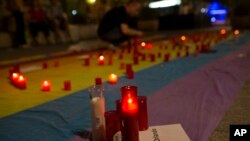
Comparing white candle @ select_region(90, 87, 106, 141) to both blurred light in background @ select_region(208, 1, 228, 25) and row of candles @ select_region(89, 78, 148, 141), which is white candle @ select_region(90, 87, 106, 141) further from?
blurred light in background @ select_region(208, 1, 228, 25)

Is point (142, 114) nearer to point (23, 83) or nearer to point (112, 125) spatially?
point (112, 125)

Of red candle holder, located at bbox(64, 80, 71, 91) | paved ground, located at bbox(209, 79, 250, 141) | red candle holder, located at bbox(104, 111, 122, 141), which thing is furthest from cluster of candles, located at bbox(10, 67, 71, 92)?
red candle holder, located at bbox(104, 111, 122, 141)

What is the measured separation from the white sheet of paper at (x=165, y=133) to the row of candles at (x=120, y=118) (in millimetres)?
60

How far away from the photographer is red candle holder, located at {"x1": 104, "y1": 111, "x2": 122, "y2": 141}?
2.10 m

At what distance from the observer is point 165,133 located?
90.2 inches

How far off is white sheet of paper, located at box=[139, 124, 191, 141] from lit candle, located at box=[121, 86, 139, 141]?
0.72ft

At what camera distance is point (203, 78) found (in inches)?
163

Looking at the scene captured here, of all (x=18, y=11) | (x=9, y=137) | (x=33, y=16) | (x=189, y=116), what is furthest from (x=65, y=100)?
(x=33, y=16)

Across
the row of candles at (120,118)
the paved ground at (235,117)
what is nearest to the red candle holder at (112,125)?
the row of candles at (120,118)

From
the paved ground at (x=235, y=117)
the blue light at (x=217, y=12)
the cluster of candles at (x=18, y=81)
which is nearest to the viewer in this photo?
the paved ground at (x=235, y=117)

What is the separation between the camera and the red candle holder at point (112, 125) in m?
2.10

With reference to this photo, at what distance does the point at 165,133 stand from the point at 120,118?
0.39 metres

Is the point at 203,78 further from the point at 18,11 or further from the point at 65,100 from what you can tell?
the point at 18,11

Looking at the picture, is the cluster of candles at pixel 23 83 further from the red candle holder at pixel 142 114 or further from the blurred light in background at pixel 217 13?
the blurred light in background at pixel 217 13
